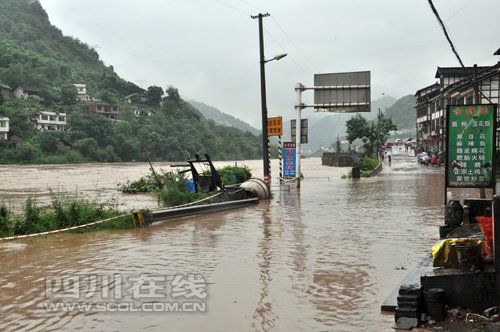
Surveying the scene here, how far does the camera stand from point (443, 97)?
67.2 meters

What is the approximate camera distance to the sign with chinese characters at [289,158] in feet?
101

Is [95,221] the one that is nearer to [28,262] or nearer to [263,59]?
[28,262]

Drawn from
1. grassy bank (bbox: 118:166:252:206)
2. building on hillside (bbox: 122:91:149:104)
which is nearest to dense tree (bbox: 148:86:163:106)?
building on hillside (bbox: 122:91:149:104)

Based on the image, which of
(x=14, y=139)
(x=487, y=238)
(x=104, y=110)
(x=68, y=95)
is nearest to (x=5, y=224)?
(x=487, y=238)

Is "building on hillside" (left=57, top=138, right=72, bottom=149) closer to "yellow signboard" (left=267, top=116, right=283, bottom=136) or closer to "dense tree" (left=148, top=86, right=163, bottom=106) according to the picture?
"dense tree" (left=148, top=86, right=163, bottom=106)

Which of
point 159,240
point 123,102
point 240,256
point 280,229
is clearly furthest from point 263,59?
point 123,102

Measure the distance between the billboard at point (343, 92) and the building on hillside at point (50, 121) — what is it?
77054 millimetres

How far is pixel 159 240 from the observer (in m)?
11.0

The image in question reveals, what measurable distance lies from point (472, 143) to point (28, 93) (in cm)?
10769

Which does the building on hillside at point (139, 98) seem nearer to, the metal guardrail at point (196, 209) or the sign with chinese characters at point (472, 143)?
the metal guardrail at point (196, 209)

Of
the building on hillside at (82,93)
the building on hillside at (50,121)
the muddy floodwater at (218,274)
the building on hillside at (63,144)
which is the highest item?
the building on hillside at (82,93)

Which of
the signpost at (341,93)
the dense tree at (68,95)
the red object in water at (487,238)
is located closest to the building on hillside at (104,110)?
the dense tree at (68,95)

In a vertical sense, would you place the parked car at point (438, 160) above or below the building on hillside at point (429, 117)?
below

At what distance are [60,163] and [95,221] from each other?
76519mm
